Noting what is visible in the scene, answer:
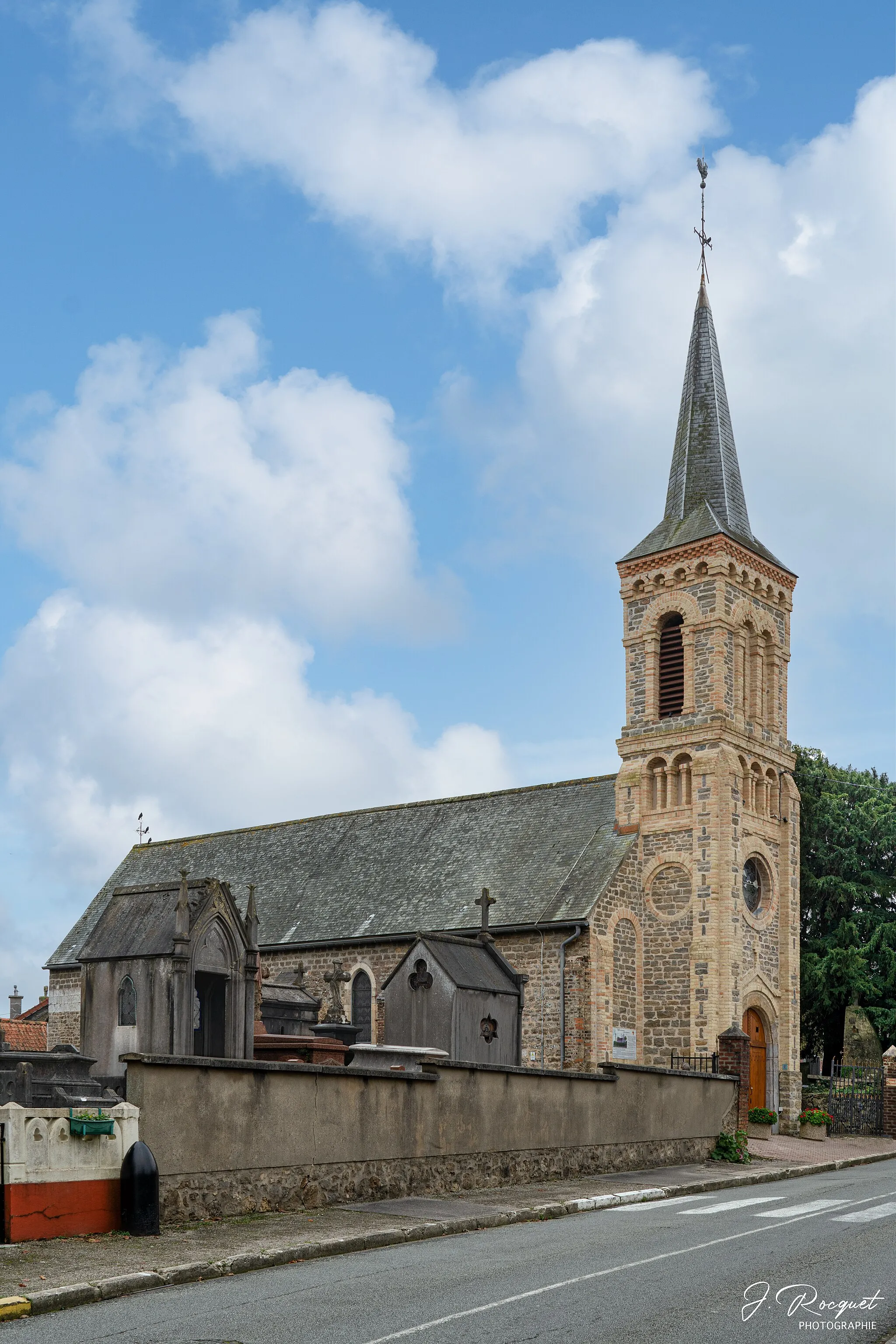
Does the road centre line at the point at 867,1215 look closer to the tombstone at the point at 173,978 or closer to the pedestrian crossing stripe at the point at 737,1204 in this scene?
the pedestrian crossing stripe at the point at 737,1204

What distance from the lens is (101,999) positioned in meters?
21.5

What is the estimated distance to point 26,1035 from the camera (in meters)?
49.3

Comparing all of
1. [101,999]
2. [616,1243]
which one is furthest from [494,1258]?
[101,999]

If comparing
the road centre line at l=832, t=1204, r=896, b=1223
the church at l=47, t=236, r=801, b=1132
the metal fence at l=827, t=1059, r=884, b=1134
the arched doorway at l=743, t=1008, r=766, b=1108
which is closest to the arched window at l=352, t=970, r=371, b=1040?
the church at l=47, t=236, r=801, b=1132

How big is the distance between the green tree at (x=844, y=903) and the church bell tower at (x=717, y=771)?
9.76 m

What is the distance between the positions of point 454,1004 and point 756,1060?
1167 centimetres

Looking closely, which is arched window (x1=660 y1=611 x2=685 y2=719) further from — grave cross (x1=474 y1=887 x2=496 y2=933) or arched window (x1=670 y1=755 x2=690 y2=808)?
grave cross (x1=474 y1=887 x2=496 y2=933)

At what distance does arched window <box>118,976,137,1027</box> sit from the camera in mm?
21125

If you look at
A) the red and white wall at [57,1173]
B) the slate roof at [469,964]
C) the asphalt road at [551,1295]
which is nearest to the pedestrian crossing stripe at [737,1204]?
the asphalt road at [551,1295]

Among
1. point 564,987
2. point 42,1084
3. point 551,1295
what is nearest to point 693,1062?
point 564,987

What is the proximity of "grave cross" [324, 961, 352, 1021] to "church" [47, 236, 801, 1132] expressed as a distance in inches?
5.4

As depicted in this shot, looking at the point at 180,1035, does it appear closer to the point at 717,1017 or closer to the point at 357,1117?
the point at 357,1117

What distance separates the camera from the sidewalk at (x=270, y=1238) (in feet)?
→ 35.8

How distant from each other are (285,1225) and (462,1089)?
15.5 ft
